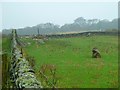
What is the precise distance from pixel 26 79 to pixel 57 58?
80.0ft

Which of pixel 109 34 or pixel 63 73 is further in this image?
pixel 109 34

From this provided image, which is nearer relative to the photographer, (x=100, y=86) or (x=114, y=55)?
(x=100, y=86)

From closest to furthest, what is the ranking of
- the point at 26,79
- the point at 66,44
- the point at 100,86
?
1. the point at 26,79
2. the point at 100,86
3. the point at 66,44

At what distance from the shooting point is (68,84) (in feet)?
72.3

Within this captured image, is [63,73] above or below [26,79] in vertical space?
below

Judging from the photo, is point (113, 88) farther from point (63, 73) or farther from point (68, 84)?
point (63, 73)

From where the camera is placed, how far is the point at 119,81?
23.2m

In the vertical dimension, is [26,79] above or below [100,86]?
above

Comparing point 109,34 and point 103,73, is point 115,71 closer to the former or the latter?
point 103,73

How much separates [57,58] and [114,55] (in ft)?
21.9

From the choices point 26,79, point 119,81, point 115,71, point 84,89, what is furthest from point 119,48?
point 26,79

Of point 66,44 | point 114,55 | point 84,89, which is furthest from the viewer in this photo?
point 66,44

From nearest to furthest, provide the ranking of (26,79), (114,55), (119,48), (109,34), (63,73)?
(26,79), (63,73), (114,55), (119,48), (109,34)

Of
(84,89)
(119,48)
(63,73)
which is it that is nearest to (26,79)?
(84,89)
